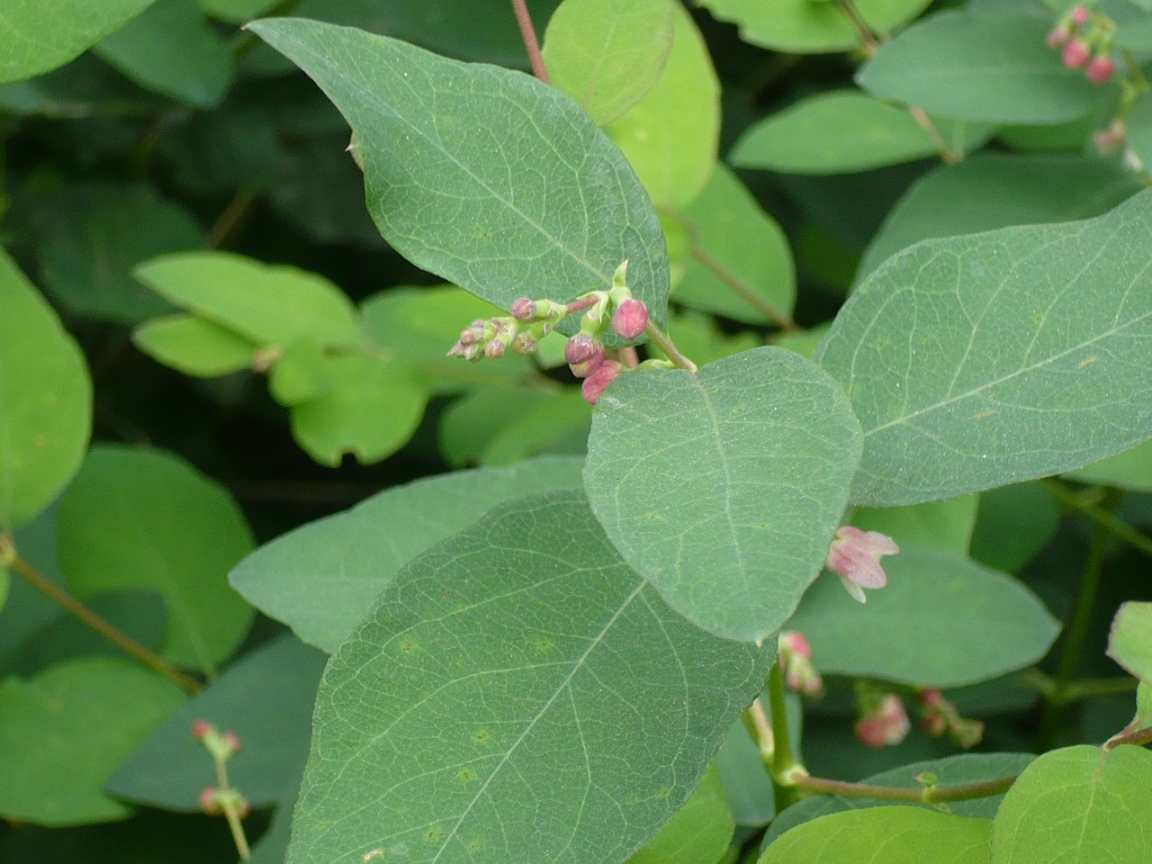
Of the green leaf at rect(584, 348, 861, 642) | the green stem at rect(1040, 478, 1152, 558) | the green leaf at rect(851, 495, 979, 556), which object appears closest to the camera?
the green leaf at rect(584, 348, 861, 642)

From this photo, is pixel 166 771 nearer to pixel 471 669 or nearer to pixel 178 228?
pixel 471 669

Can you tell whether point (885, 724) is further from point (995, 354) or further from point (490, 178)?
point (490, 178)

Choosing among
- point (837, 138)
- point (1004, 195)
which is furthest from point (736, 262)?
point (1004, 195)

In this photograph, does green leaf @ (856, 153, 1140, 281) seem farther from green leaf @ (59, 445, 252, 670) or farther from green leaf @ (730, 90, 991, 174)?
green leaf @ (59, 445, 252, 670)

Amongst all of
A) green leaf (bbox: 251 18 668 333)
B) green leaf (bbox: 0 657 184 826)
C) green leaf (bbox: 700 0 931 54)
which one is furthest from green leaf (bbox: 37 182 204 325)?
green leaf (bbox: 251 18 668 333)

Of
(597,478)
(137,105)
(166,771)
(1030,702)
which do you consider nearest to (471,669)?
(597,478)

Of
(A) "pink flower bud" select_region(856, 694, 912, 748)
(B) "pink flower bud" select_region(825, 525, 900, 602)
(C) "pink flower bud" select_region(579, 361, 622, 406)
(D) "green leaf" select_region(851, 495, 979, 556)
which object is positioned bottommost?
(A) "pink flower bud" select_region(856, 694, 912, 748)

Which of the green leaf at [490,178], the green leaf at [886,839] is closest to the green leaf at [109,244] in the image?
the green leaf at [490,178]
